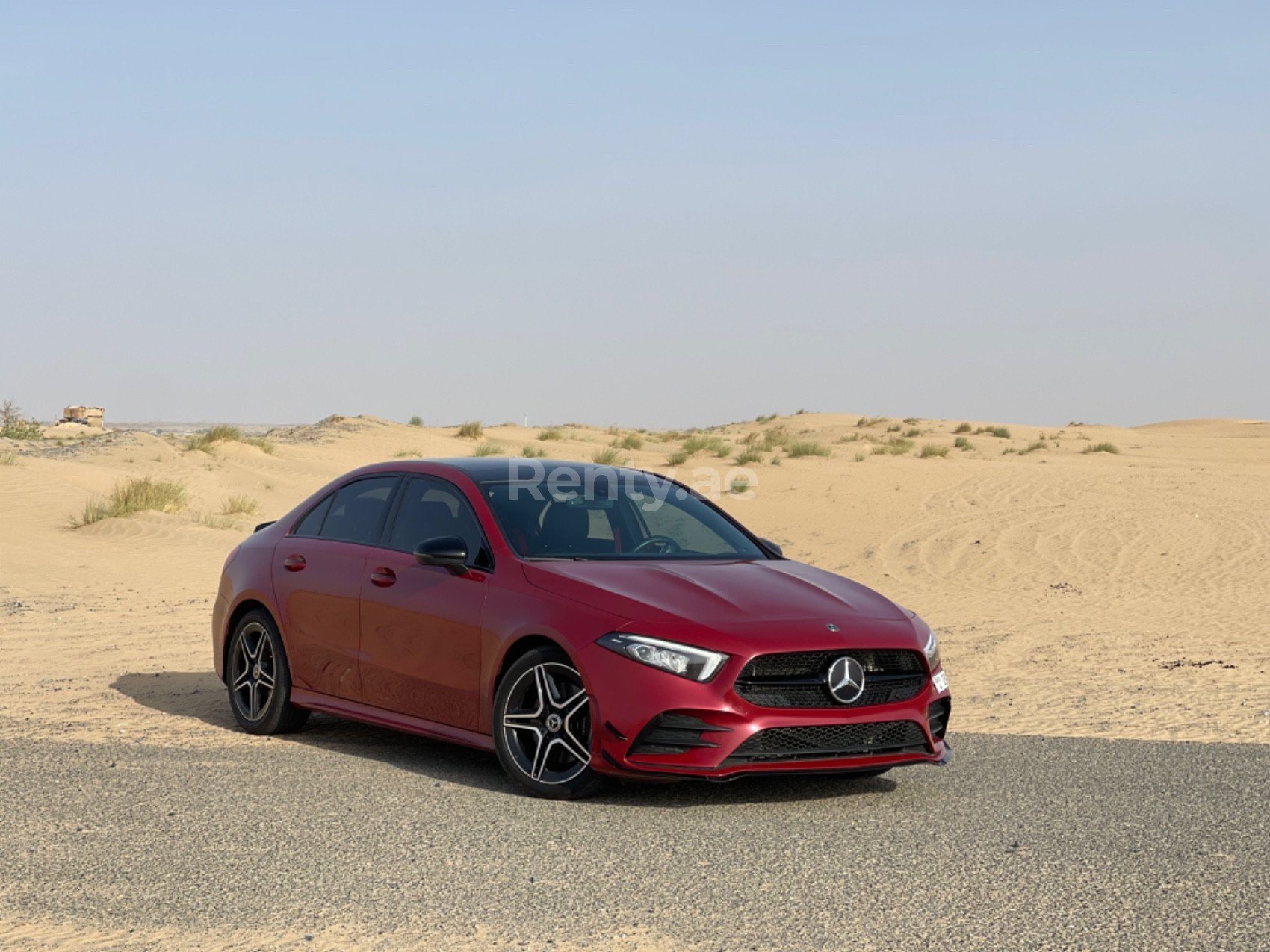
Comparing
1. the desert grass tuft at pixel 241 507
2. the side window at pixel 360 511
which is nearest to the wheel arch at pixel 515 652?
the side window at pixel 360 511

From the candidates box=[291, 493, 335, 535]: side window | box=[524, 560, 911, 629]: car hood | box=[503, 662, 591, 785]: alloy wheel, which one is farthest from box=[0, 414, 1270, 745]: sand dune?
box=[524, 560, 911, 629]: car hood

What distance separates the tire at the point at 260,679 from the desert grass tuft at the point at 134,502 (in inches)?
624

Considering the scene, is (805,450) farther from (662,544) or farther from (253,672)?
(662,544)

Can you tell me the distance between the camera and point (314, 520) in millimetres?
8836

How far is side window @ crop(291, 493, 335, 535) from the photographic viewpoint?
8.78 meters

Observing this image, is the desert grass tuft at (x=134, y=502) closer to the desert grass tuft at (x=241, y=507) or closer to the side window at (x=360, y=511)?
the desert grass tuft at (x=241, y=507)

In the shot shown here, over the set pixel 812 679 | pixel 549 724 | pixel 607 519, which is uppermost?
pixel 607 519

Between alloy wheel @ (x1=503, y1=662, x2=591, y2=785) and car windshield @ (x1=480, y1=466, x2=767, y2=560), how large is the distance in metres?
0.76

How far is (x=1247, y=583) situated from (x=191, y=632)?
41.5ft

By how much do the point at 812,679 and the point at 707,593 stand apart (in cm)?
68

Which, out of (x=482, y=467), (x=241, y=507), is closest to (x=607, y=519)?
(x=482, y=467)

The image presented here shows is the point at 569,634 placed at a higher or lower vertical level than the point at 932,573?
higher

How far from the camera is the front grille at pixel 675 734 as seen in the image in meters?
6.42

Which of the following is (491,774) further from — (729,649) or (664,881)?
(664,881)
